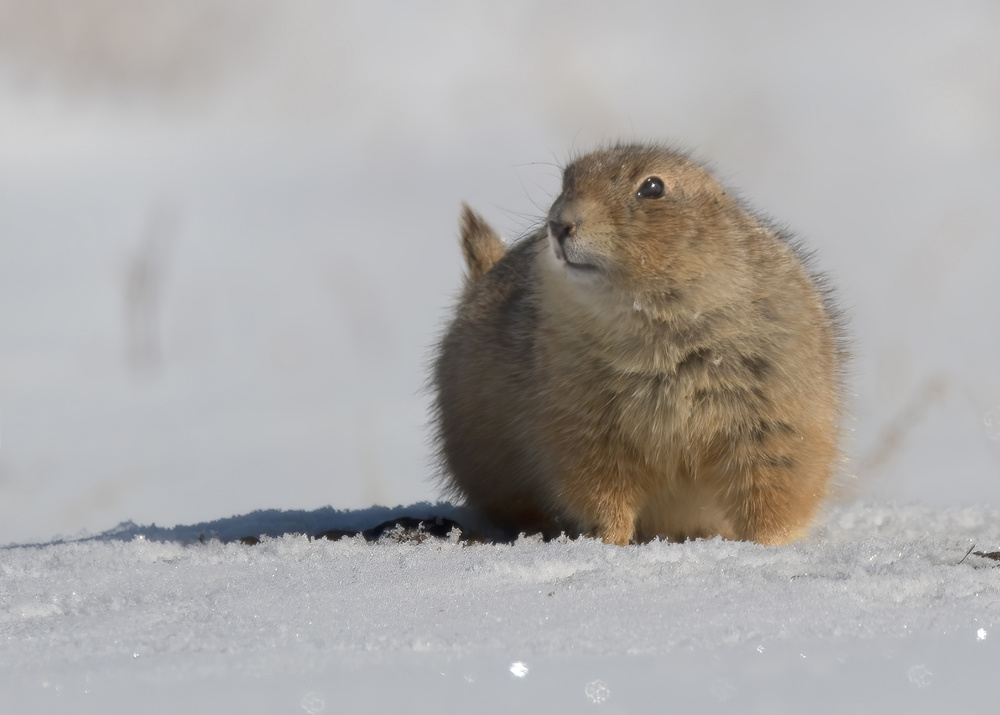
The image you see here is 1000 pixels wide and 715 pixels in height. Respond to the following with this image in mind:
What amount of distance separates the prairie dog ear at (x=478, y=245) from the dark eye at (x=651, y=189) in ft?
6.49

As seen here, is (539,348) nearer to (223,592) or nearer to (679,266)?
(679,266)

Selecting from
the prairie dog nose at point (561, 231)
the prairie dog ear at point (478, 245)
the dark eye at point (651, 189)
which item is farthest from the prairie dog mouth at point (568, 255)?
the prairie dog ear at point (478, 245)

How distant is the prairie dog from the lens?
169 inches

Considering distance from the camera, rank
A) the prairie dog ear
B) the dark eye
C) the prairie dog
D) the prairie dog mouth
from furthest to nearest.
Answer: the prairie dog ear
the dark eye
the prairie dog
the prairie dog mouth

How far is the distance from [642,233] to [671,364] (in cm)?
57

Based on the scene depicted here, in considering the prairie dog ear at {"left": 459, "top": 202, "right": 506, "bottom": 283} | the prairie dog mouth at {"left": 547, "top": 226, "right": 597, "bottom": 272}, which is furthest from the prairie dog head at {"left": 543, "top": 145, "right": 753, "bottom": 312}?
the prairie dog ear at {"left": 459, "top": 202, "right": 506, "bottom": 283}

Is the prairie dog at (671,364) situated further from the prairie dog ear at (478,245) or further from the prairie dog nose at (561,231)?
the prairie dog ear at (478,245)

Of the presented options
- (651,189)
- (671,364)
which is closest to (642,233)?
(651,189)

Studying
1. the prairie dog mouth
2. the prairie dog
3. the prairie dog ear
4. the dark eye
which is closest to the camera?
the prairie dog mouth

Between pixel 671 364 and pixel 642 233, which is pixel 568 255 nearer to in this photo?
pixel 642 233

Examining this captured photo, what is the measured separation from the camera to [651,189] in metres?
4.43

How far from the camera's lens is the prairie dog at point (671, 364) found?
4281 millimetres

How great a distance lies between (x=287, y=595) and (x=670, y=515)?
81.6 inches

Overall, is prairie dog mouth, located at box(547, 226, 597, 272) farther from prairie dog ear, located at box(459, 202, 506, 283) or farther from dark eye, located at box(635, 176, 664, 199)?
prairie dog ear, located at box(459, 202, 506, 283)
